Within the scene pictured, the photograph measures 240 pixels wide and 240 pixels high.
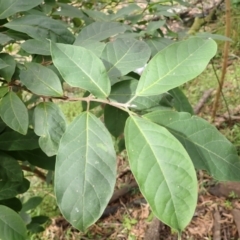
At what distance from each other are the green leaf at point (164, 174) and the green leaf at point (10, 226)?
0.40 meters

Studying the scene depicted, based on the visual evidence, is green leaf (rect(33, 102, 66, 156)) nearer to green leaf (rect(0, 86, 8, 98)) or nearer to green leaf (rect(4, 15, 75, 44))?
green leaf (rect(0, 86, 8, 98))

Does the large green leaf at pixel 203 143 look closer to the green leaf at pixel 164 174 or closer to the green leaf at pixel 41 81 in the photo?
the green leaf at pixel 164 174

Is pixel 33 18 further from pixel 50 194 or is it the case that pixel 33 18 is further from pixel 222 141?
pixel 50 194

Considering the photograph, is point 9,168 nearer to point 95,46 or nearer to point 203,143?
point 95,46

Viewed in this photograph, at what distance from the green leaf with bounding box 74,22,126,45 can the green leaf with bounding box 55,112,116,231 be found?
318mm

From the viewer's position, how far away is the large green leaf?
62 centimetres

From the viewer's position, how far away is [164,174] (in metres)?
0.54

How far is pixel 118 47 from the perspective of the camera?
2.48ft

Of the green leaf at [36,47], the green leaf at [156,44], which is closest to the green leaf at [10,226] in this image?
the green leaf at [36,47]

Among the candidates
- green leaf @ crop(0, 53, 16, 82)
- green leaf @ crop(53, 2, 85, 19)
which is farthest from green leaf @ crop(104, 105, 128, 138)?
green leaf @ crop(53, 2, 85, 19)

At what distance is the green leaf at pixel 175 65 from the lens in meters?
0.63

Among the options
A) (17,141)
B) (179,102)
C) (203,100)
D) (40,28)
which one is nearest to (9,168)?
(17,141)

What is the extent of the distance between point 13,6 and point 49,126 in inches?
12.6

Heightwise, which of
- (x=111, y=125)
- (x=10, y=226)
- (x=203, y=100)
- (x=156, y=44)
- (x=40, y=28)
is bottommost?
(x=203, y=100)
